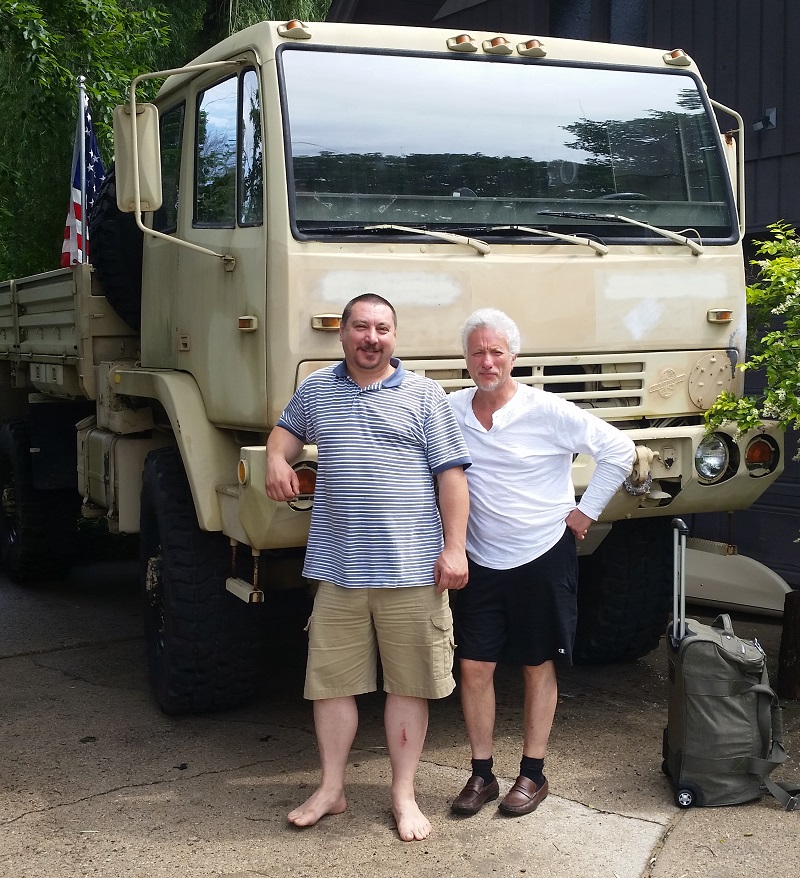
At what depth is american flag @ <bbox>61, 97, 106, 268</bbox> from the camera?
26.6ft

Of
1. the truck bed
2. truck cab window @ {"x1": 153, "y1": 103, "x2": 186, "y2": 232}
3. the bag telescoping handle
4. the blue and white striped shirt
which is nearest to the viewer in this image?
the blue and white striped shirt

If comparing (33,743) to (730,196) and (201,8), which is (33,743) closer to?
(730,196)

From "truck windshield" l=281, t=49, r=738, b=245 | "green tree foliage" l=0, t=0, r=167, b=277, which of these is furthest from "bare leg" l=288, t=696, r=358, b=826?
"green tree foliage" l=0, t=0, r=167, b=277

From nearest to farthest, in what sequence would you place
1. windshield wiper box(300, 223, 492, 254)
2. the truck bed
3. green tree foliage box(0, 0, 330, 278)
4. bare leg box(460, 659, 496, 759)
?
bare leg box(460, 659, 496, 759) → windshield wiper box(300, 223, 492, 254) → the truck bed → green tree foliage box(0, 0, 330, 278)

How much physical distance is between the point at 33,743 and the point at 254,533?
1.40 m

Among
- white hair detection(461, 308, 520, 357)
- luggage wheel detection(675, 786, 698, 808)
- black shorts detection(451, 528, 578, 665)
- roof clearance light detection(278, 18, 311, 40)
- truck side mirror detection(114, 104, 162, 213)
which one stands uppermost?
roof clearance light detection(278, 18, 311, 40)

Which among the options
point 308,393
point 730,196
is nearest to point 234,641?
point 308,393

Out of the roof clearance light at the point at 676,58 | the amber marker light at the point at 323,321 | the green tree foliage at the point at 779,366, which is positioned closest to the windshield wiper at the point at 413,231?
the amber marker light at the point at 323,321

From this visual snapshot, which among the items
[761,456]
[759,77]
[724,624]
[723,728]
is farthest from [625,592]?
[759,77]

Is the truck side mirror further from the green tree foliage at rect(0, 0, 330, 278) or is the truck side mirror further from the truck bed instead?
the green tree foliage at rect(0, 0, 330, 278)

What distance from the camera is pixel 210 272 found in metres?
4.90

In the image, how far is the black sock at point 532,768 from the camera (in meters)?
4.21

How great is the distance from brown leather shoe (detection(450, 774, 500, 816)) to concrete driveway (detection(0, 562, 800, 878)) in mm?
42

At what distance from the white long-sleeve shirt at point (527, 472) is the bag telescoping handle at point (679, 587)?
464mm
